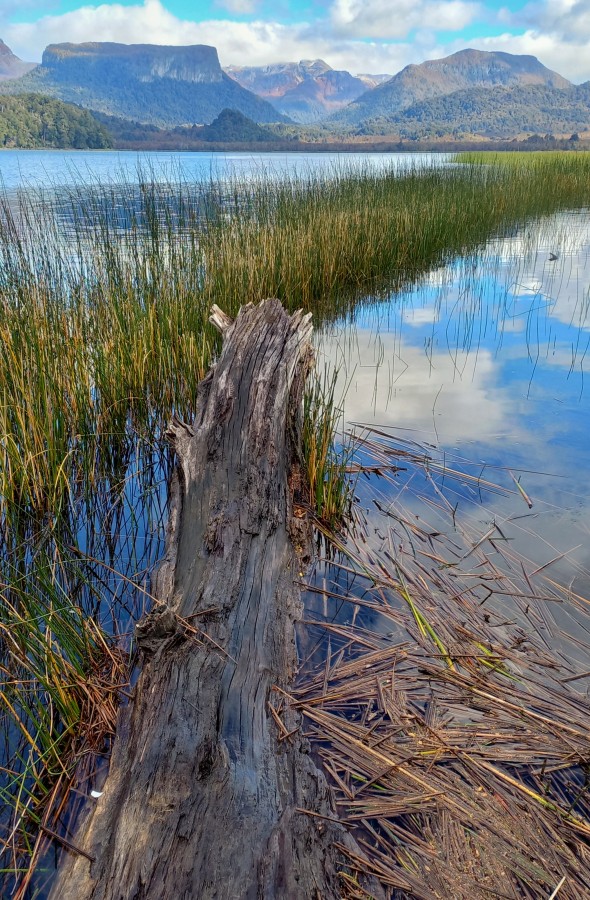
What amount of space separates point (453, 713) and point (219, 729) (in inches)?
24.6

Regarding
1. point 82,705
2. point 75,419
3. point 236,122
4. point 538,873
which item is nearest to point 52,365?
point 75,419

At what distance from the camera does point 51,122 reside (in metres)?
36.7

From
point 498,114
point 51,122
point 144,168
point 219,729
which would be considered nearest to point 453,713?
point 219,729

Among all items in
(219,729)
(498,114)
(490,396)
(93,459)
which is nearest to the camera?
(219,729)

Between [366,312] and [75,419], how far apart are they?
3.86 m

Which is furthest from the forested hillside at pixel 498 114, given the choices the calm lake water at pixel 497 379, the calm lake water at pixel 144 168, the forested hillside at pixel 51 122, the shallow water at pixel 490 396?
the shallow water at pixel 490 396

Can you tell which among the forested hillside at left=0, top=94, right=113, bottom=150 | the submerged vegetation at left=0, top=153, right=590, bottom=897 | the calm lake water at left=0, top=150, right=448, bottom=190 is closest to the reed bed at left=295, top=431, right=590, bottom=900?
the submerged vegetation at left=0, top=153, right=590, bottom=897

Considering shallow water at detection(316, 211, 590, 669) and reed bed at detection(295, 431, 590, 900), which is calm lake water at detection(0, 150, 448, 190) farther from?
reed bed at detection(295, 431, 590, 900)

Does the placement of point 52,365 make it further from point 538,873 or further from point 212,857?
point 538,873

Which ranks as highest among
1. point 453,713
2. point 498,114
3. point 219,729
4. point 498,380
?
point 498,114

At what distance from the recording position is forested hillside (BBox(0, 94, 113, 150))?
100ft

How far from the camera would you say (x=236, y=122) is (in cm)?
9512

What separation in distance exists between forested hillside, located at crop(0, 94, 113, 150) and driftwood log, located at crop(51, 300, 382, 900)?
29179mm

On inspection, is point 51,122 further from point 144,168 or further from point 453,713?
point 453,713
